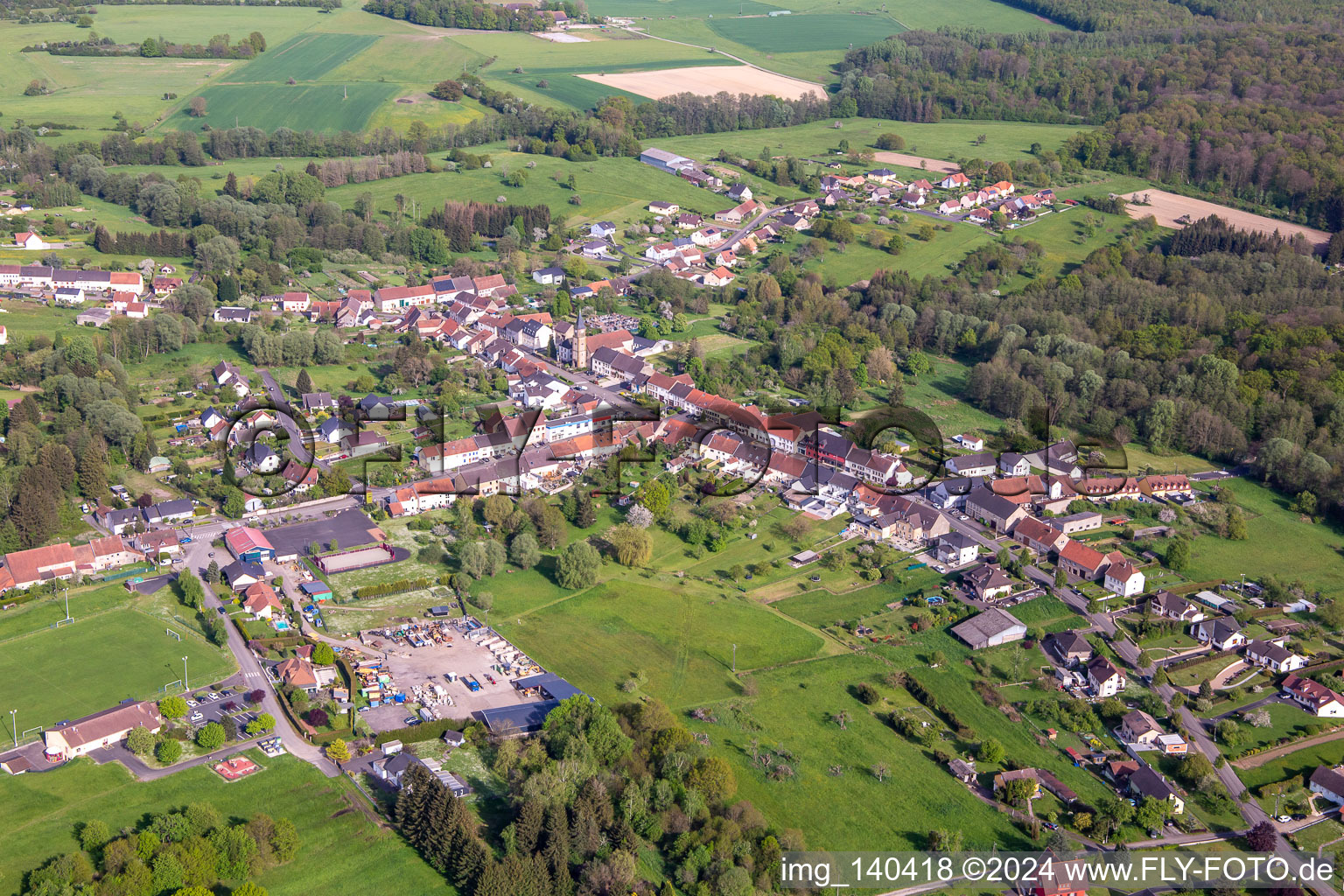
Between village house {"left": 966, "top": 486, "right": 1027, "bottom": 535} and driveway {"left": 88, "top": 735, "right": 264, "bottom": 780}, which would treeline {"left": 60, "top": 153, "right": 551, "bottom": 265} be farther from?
driveway {"left": 88, "top": 735, "right": 264, "bottom": 780}

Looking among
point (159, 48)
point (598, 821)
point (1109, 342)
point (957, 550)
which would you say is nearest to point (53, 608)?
point (598, 821)


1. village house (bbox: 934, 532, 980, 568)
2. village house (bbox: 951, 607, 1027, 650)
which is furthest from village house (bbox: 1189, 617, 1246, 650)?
village house (bbox: 934, 532, 980, 568)

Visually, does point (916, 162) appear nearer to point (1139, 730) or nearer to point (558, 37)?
point (558, 37)

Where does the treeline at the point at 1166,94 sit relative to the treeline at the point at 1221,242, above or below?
above

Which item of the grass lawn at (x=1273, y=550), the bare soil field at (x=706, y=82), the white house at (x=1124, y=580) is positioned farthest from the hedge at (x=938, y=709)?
the bare soil field at (x=706, y=82)

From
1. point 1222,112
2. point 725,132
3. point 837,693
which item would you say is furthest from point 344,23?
point 837,693

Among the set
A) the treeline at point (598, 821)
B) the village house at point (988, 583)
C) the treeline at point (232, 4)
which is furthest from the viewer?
the treeline at point (232, 4)

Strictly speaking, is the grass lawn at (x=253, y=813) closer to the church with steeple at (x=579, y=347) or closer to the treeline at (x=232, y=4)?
the church with steeple at (x=579, y=347)
